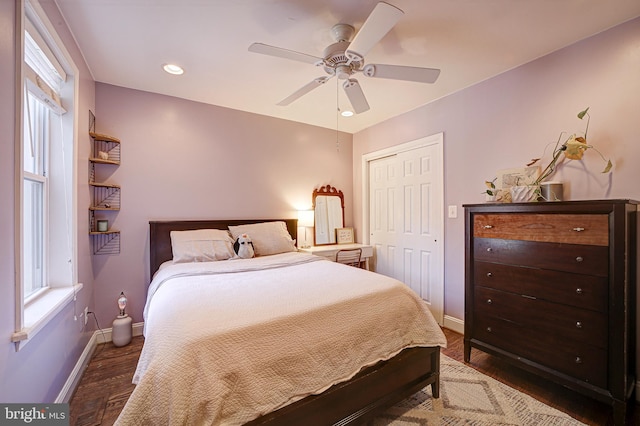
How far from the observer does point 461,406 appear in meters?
1.75

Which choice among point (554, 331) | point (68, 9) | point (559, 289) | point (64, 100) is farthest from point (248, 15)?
point (554, 331)

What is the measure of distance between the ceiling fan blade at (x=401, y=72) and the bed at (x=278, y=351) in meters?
1.41

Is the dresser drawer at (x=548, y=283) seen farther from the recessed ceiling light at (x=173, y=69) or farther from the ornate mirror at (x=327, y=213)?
the recessed ceiling light at (x=173, y=69)

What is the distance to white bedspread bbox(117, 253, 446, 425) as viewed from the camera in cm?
102

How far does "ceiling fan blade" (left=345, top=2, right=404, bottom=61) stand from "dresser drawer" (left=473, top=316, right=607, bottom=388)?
2147 millimetres

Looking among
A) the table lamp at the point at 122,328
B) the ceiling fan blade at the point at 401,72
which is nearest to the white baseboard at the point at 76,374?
the table lamp at the point at 122,328

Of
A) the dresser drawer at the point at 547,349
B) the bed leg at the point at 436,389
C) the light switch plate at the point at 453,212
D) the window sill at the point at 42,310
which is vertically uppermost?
the light switch plate at the point at 453,212

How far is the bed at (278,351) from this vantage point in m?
1.03

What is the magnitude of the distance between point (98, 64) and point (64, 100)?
560 mm

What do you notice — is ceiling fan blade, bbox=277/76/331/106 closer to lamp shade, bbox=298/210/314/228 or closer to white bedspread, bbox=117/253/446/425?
white bedspread, bbox=117/253/446/425

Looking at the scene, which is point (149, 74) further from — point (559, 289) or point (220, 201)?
point (559, 289)

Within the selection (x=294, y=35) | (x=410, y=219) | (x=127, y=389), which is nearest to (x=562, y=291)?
(x=410, y=219)

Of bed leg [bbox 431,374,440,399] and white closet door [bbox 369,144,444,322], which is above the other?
white closet door [bbox 369,144,444,322]

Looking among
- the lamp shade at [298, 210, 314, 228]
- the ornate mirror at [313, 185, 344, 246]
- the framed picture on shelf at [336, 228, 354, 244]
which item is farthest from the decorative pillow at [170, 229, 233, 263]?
the framed picture on shelf at [336, 228, 354, 244]
